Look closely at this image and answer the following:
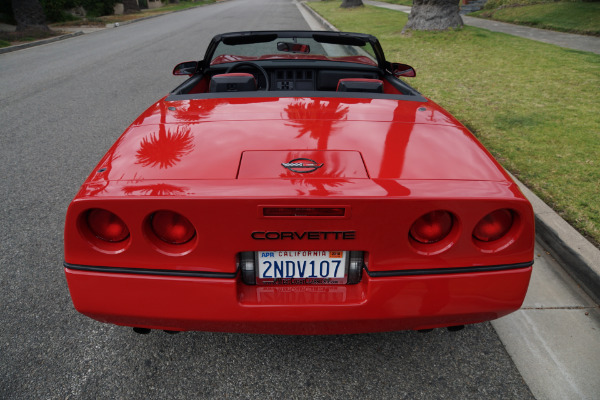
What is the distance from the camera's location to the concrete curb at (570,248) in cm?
237

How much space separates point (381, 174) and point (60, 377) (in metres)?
1.64

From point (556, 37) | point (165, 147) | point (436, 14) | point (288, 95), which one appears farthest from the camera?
point (436, 14)

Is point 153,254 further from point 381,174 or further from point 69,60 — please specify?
point 69,60

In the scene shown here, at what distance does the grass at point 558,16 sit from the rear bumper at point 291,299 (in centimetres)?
1339

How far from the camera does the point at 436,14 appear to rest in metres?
12.0

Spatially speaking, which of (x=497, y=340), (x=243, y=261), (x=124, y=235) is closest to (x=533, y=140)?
(x=497, y=340)

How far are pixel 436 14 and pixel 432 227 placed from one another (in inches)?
482

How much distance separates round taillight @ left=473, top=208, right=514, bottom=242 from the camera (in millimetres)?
1537

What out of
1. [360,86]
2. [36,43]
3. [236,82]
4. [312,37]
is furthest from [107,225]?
[36,43]

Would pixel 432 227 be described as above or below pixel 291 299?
above

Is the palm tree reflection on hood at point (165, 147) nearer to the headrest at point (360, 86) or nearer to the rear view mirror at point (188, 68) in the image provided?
the headrest at point (360, 86)

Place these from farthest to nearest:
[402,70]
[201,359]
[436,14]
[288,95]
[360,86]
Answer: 1. [436,14]
2. [402,70]
3. [360,86]
4. [288,95]
5. [201,359]

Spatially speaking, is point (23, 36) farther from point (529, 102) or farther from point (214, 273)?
point (214, 273)

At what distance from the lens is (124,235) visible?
152cm
